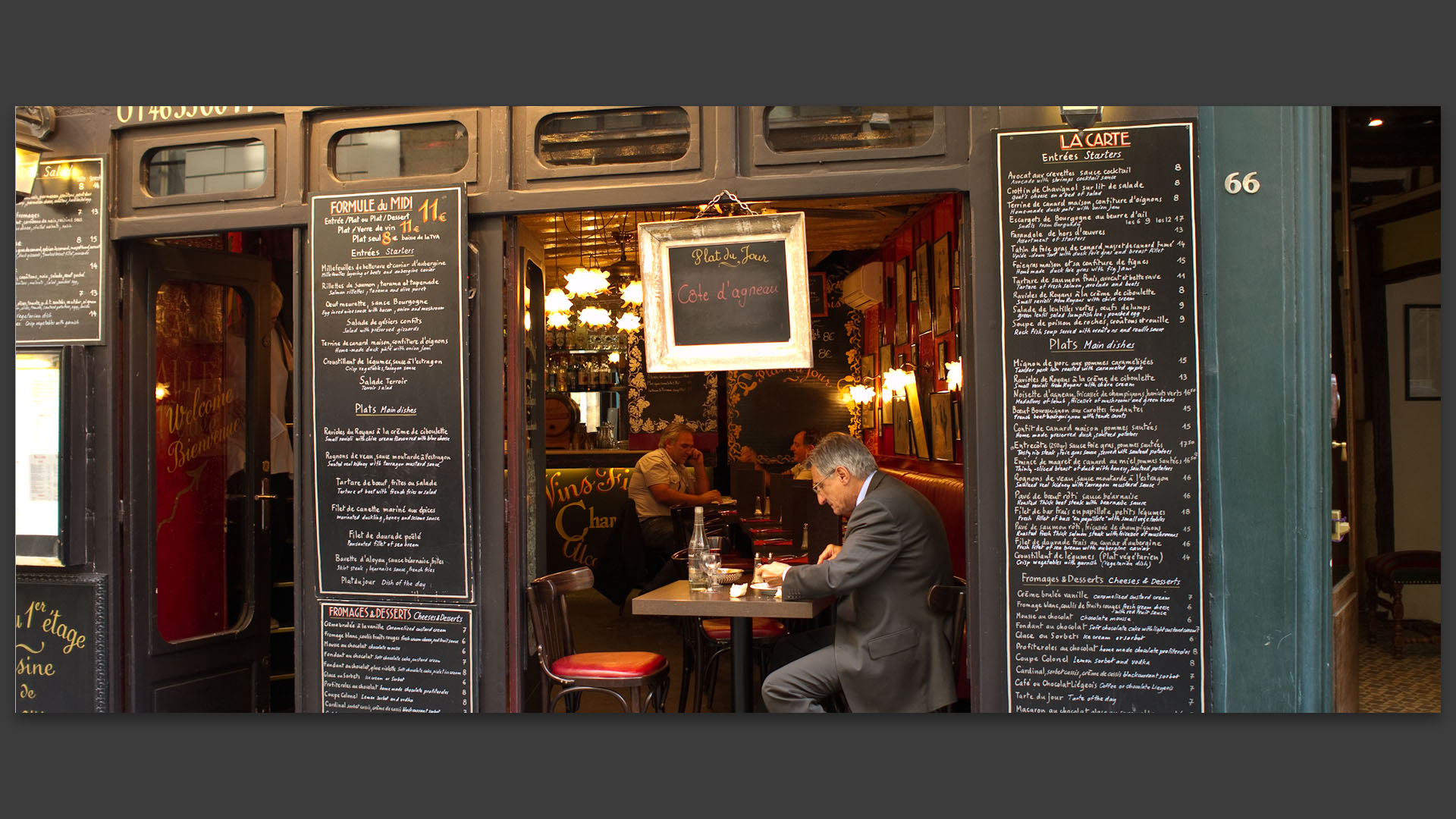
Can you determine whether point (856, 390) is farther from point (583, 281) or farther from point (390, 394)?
point (390, 394)

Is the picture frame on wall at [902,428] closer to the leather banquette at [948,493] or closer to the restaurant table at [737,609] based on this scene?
the leather banquette at [948,493]

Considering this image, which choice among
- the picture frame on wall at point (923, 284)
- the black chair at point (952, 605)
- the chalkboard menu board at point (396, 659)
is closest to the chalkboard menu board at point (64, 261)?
the chalkboard menu board at point (396, 659)

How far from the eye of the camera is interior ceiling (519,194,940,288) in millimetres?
8164

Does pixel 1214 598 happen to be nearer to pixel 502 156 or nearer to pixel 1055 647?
pixel 1055 647

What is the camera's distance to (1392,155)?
7.46 metres

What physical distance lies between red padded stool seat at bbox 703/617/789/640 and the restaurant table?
1.88 feet

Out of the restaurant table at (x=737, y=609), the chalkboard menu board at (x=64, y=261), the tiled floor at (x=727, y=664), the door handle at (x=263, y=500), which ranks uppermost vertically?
the chalkboard menu board at (x=64, y=261)

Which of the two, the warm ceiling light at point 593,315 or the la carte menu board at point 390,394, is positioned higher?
the warm ceiling light at point 593,315

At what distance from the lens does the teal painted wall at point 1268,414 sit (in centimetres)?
391

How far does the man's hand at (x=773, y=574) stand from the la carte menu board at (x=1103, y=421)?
39.8 inches

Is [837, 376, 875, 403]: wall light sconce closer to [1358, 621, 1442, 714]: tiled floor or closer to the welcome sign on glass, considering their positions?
[1358, 621, 1442, 714]: tiled floor

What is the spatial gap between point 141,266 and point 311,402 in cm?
114

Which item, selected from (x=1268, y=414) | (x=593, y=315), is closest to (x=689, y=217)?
(x=593, y=315)

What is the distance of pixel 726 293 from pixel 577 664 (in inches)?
66.1
